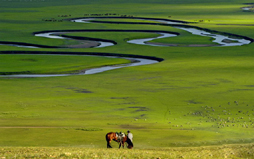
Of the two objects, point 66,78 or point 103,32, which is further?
point 103,32

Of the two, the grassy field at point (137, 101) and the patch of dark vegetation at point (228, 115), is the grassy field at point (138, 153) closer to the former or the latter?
the grassy field at point (137, 101)

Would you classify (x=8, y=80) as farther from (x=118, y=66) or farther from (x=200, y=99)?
(x=200, y=99)

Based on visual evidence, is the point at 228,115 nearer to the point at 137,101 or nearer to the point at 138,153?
the point at 137,101

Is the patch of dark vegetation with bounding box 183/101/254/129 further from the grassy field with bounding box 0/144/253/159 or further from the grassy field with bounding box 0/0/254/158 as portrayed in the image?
the grassy field with bounding box 0/144/253/159

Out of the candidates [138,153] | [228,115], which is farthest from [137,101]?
[138,153]

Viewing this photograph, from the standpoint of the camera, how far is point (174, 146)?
19188 millimetres

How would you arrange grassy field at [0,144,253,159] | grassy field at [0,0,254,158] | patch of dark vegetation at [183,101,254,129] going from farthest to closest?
patch of dark vegetation at [183,101,254,129], grassy field at [0,0,254,158], grassy field at [0,144,253,159]

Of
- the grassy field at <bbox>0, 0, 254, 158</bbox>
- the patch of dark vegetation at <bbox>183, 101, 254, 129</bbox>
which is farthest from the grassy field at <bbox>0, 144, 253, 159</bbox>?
the patch of dark vegetation at <bbox>183, 101, 254, 129</bbox>

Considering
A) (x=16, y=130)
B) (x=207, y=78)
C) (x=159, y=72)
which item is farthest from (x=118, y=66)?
(x=16, y=130)

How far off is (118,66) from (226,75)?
9.95 metres

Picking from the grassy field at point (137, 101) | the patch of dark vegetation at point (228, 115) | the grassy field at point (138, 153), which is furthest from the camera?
the patch of dark vegetation at point (228, 115)

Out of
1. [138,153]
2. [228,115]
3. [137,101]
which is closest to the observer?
[138,153]

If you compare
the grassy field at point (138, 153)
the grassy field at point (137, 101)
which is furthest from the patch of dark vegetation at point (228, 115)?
the grassy field at point (138, 153)

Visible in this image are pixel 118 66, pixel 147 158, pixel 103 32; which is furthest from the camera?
pixel 103 32
